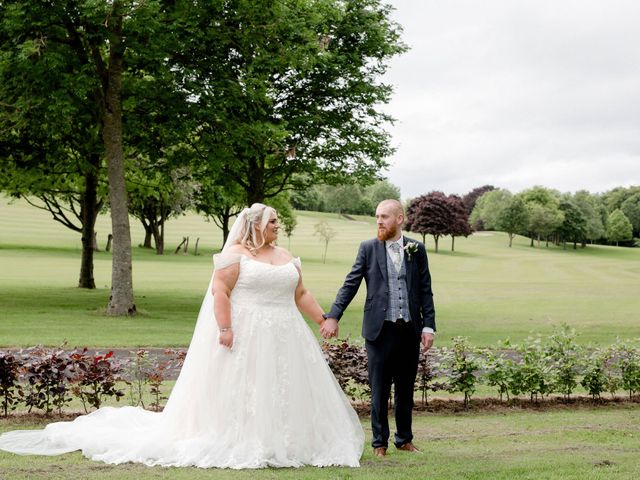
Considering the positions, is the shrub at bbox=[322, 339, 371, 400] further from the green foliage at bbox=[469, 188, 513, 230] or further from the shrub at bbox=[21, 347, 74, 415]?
the green foliage at bbox=[469, 188, 513, 230]

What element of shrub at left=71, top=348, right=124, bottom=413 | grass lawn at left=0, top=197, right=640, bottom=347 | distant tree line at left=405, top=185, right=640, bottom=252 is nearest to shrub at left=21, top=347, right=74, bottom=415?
shrub at left=71, top=348, right=124, bottom=413

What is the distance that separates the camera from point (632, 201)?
6393 inches

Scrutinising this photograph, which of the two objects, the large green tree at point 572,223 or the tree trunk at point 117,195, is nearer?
the tree trunk at point 117,195

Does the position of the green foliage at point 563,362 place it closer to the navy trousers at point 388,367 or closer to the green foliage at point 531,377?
the green foliage at point 531,377

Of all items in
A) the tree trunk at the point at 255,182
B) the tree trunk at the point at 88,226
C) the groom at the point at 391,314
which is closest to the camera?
the groom at the point at 391,314

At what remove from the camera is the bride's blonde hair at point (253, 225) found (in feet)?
25.1

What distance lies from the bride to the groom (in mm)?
417

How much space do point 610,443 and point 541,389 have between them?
2861mm

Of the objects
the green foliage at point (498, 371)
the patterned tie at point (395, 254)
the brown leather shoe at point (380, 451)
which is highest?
the patterned tie at point (395, 254)

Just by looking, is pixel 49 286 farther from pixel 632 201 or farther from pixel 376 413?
pixel 632 201

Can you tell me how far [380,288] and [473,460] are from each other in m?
1.82

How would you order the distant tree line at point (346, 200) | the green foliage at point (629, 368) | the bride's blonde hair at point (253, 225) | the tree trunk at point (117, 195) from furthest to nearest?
1. the distant tree line at point (346, 200)
2. the tree trunk at point (117, 195)
3. the green foliage at point (629, 368)
4. the bride's blonde hair at point (253, 225)

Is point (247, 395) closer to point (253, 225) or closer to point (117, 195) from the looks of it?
point (253, 225)

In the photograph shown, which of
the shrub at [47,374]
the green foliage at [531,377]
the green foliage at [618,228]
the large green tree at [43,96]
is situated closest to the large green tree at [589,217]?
the green foliage at [618,228]
